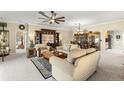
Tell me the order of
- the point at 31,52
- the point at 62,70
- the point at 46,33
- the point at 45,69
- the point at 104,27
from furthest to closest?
the point at 46,33 < the point at 104,27 < the point at 31,52 < the point at 45,69 < the point at 62,70

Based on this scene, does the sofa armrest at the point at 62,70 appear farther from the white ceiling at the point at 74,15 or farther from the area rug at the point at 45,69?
the white ceiling at the point at 74,15

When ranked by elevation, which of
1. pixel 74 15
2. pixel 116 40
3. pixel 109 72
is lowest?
pixel 109 72

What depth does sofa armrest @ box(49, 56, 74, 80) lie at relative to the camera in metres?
2.29

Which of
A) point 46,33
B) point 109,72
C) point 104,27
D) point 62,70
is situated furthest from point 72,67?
point 46,33

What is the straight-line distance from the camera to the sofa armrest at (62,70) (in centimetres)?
229

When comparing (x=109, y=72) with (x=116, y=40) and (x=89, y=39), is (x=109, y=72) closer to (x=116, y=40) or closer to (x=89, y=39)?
(x=89, y=39)

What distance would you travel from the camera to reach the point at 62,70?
8.29ft

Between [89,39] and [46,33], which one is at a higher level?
[46,33]

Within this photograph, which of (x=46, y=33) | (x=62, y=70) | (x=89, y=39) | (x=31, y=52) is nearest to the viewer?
(x=62, y=70)

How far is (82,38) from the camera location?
34.1ft

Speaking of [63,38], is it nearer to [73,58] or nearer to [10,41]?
[10,41]

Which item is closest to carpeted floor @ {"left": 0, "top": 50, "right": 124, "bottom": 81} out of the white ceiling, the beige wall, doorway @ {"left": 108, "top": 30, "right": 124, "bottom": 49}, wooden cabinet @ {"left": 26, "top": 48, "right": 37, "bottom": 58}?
wooden cabinet @ {"left": 26, "top": 48, "right": 37, "bottom": 58}

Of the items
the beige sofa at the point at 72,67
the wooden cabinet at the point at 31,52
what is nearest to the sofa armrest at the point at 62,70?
the beige sofa at the point at 72,67

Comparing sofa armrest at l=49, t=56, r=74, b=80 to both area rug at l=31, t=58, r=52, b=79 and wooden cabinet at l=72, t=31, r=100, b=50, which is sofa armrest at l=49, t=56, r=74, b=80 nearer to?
area rug at l=31, t=58, r=52, b=79
